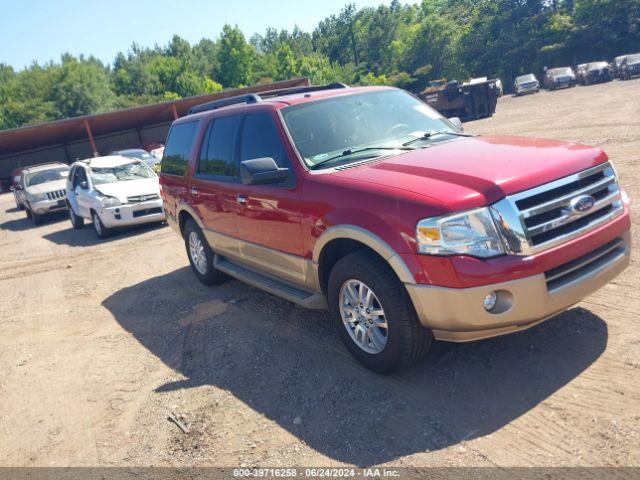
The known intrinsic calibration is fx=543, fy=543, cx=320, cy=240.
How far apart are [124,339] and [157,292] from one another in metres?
1.49

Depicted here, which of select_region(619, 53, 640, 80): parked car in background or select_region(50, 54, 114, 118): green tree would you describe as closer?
select_region(619, 53, 640, 80): parked car in background

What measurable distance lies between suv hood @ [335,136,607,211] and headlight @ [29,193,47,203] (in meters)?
14.4

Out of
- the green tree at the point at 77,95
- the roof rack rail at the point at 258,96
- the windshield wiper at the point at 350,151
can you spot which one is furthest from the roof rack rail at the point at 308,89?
the green tree at the point at 77,95

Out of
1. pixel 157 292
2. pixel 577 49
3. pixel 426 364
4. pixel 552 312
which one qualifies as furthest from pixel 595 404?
pixel 577 49

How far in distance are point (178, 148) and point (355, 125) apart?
295 centimetres

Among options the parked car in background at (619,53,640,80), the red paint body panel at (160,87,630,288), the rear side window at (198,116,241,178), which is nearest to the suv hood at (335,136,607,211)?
the red paint body panel at (160,87,630,288)

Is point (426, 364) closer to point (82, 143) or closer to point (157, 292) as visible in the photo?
point (157, 292)

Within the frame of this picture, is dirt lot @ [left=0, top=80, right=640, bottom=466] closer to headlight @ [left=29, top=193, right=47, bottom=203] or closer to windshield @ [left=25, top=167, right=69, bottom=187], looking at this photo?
headlight @ [left=29, top=193, right=47, bottom=203]

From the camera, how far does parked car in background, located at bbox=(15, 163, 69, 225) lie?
52.1 ft

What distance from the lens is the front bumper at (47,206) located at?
51.8ft

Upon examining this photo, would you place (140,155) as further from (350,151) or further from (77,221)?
(350,151)

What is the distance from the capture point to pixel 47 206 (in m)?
15.9

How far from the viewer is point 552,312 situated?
3439mm

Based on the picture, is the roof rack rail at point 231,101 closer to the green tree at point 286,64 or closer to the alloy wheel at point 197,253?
the alloy wheel at point 197,253
